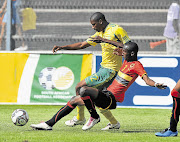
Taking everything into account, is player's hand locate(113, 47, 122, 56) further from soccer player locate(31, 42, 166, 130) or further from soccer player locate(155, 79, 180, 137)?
soccer player locate(155, 79, 180, 137)

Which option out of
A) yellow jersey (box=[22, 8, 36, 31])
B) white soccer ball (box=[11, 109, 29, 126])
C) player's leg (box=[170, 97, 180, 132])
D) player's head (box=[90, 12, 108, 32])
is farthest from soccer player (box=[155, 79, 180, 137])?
yellow jersey (box=[22, 8, 36, 31])

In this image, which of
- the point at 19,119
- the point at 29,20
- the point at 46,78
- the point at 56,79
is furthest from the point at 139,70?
the point at 29,20

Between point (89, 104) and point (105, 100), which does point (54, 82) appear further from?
point (105, 100)

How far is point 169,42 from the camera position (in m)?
11.9

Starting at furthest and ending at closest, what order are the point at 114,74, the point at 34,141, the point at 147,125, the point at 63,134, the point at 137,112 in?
the point at 137,112, the point at 147,125, the point at 114,74, the point at 63,134, the point at 34,141

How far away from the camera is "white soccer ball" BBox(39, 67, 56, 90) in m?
11.5

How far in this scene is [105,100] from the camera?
6.87 m

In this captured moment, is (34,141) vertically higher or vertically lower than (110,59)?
lower

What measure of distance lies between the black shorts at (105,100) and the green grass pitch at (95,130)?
0.44 meters

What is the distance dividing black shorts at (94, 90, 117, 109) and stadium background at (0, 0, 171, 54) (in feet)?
17.6

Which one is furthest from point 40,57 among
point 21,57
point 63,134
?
point 63,134

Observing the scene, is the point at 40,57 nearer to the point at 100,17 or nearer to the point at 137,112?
the point at 137,112

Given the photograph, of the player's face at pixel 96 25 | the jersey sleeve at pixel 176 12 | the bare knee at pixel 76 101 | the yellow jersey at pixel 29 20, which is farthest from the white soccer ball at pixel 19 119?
the jersey sleeve at pixel 176 12

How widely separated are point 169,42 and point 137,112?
2.38 meters
